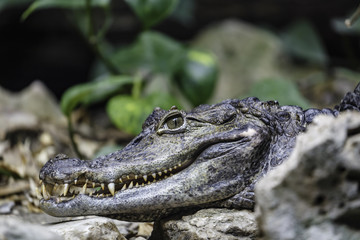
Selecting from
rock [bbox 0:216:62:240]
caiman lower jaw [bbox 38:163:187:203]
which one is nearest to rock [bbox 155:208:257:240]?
caiman lower jaw [bbox 38:163:187:203]

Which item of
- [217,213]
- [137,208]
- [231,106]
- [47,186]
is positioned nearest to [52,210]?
[47,186]

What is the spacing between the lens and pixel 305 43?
28.4ft

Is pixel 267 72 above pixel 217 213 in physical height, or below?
above

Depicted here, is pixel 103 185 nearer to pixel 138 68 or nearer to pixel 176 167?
pixel 176 167

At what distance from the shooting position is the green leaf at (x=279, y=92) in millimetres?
5561

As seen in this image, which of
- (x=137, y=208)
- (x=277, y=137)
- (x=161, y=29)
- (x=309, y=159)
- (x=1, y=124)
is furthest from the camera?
(x=161, y=29)

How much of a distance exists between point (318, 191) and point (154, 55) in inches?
191

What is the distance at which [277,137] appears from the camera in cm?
306

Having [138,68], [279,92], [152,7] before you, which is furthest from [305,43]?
[152,7]

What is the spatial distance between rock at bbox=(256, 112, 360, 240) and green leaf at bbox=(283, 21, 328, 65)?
22.4 feet

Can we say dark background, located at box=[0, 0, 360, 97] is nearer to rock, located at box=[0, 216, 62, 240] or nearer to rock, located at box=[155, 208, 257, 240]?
rock, located at box=[155, 208, 257, 240]

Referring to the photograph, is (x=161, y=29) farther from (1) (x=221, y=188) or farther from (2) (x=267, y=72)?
(1) (x=221, y=188)

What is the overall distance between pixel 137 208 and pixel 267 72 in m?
6.39

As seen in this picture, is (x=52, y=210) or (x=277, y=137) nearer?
(x=52, y=210)
